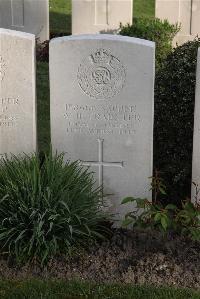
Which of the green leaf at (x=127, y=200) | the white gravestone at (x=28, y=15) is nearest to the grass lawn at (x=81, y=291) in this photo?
the green leaf at (x=127, y=200)

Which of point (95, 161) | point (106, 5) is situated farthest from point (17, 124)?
point (106, 5)

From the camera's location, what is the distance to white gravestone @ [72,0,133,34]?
13.0 meters

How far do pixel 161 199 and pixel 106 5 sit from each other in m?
6.92

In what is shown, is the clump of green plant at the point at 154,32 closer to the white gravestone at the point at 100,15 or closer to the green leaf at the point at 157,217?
the white gravestone at the point at 100,15

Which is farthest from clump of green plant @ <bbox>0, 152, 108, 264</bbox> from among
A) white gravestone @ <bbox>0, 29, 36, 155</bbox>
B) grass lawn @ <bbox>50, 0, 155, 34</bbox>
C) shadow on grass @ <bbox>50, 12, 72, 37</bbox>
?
grass lawn @ <bbox>50, 0, 155, 34</bbox>

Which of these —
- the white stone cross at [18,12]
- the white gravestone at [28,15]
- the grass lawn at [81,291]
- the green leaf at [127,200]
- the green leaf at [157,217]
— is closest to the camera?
the grass lawn at [81,291]

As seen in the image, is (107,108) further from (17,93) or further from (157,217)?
(157,217)

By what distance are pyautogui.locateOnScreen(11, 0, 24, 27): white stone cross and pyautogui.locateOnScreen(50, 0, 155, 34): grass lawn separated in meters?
1.46

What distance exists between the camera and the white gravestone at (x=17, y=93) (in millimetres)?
6008

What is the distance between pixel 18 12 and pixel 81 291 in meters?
9.11

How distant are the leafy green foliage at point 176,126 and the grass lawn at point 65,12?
8170mm

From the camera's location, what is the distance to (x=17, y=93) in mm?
6129

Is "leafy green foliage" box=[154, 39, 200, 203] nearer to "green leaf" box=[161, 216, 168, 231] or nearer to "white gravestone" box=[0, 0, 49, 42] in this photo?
"green leaf" box=[161, 216, 168, 231]

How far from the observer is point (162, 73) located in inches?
283
